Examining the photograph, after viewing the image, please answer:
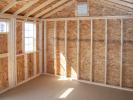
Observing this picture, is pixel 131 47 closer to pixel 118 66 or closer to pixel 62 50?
pixel 118 66

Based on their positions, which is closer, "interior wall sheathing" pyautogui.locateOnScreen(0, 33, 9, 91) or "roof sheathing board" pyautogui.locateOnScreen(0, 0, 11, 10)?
"roof sheathing board" pyautogui.locateOnScreen(0, 0, 11, 10)

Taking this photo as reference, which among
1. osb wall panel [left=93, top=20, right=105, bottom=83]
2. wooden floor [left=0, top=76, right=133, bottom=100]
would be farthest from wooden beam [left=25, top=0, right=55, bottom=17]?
wooden floor [left=0, top=76, right=133, bottom=100]

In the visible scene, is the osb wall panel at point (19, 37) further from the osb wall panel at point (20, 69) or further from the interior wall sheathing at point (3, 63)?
the interior wall sheathing at point (3, 63)

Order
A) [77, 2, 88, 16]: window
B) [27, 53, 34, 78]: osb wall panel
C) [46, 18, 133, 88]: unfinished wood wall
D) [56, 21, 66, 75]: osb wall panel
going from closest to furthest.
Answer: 1. [46, 18, 133, 88]: unfinished wood wall
2. [77, 2, 88, 16]: window
3. [27, 53, 34, 78]: osb wall panel
4. [56, 21, 66, 75]: osb wall panel

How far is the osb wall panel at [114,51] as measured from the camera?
6525 mm

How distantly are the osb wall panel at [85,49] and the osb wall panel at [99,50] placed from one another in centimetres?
25

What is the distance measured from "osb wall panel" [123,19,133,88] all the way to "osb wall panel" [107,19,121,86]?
0.21 m

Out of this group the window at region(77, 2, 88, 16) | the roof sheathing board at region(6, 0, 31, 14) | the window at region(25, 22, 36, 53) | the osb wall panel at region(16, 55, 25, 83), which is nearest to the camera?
the roof sheathing board at region(6, 0, 31, 14)

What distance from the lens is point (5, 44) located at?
6.11m

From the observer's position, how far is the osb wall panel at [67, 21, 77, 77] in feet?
24.4

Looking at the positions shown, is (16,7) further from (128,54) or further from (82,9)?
(128,54)

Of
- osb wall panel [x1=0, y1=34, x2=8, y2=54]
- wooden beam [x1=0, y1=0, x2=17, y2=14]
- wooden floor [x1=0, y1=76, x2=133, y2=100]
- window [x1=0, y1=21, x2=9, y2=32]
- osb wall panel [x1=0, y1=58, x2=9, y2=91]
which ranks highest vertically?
wooden beam [x1=0, y1=0, x2=17, y2=14]

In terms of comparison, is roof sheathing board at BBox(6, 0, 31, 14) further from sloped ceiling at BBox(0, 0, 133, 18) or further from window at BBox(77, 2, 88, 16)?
window at BBox(77, 2, 88, 16)

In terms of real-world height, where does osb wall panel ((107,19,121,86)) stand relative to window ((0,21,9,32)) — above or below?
below
